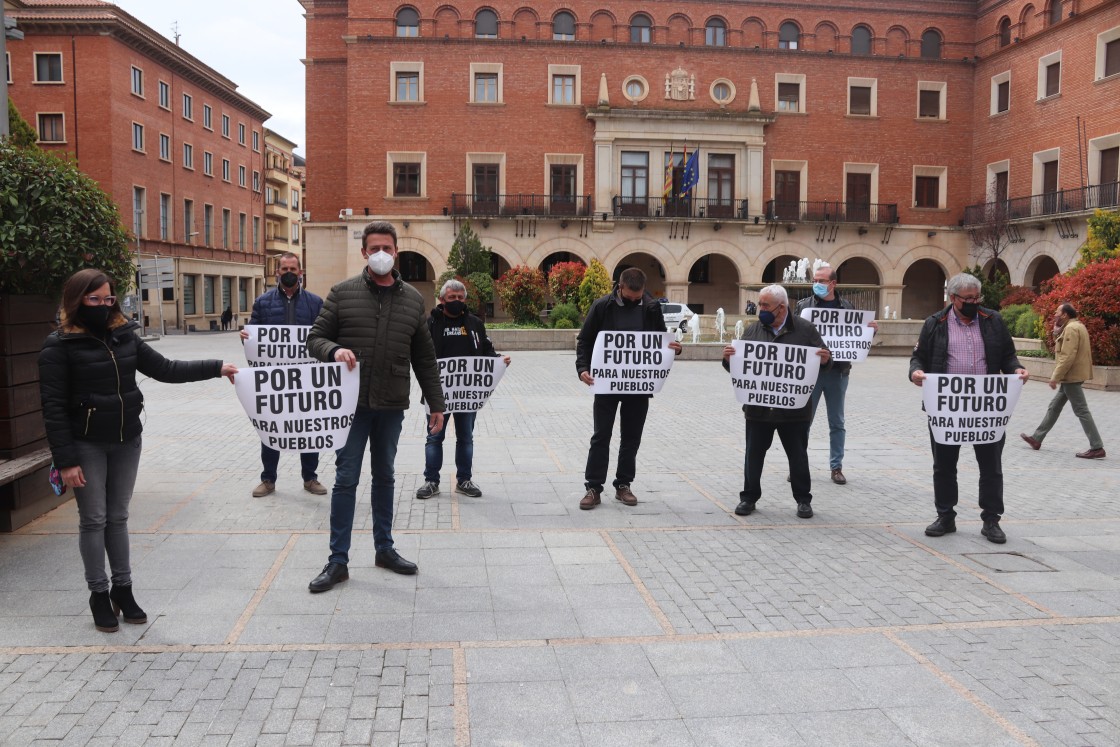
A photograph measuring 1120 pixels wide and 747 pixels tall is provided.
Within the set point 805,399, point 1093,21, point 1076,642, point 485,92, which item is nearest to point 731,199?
point 485,92

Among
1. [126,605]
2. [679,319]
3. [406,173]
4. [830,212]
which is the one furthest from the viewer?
[830,212]

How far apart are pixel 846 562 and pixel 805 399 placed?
169 centimetres

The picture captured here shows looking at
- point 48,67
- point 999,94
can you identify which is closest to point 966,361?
point 999,94

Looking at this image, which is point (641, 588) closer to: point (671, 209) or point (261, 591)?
point (261, 591)

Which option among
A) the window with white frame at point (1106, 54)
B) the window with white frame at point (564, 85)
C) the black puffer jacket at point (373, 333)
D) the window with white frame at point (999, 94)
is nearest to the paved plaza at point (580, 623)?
the black puffer jacket at point (373, 333)

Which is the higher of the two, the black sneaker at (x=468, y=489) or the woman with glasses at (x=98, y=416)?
the woman with glasses at (x=98, y=416)

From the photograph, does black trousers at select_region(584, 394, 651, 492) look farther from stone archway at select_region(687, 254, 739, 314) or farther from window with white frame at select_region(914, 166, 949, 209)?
window with white frame at select_region(914, 166, 949, 209)

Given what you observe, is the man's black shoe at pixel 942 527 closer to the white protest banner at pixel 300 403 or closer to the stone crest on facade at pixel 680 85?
the white protest banner at pixel 300 403

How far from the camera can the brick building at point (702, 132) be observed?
39156 mm

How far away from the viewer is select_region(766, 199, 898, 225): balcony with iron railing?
40812mm

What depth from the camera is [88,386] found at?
4527 millimetres

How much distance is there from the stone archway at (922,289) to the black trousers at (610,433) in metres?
40.5

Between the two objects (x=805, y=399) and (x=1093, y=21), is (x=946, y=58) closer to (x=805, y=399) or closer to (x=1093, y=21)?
(x=1093, y=21)

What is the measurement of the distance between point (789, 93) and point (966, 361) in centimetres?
3764
